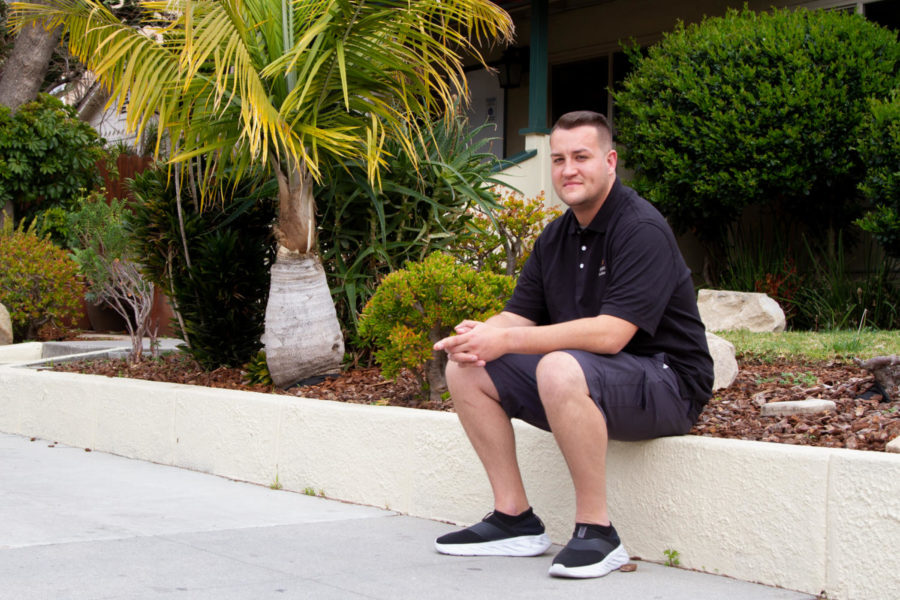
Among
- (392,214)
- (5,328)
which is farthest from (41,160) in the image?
(392,214)

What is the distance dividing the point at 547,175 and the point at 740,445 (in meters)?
7.22

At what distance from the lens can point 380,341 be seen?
4.98 m

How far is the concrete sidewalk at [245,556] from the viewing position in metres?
3.07

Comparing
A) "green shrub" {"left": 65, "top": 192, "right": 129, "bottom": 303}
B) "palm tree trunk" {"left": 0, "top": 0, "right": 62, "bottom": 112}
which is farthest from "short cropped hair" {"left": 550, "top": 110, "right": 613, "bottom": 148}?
"palm tree trunk" {"left": 0, "top": 0, "right": 62, "bottom": 112}

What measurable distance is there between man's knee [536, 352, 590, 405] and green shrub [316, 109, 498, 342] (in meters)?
3.16

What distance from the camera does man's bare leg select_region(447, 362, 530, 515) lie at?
350 cm

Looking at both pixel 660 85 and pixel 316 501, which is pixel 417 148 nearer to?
pixel 316 501

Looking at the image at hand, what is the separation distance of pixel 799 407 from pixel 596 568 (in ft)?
4.86

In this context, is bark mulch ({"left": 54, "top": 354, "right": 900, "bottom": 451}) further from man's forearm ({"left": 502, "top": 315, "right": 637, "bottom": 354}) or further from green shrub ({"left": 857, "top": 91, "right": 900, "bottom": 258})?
green shrub ({"left": 857, "top": 91, "right": 900, "bottom": 258})

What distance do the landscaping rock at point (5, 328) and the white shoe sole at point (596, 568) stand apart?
847 centimetres

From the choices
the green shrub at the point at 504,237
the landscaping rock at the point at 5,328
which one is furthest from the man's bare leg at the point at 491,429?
the landscaping rock at the point at 5,328

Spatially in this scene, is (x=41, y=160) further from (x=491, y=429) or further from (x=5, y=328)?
(x=491, y=429)

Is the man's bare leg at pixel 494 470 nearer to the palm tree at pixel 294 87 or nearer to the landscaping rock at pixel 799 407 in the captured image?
the landscaping rock at pixel 799 407

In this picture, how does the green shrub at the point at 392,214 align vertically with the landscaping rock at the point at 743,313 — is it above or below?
above
